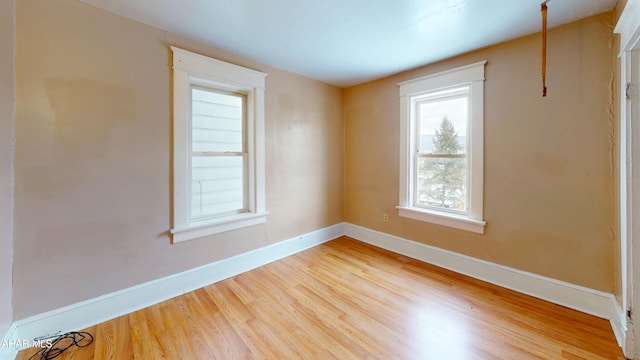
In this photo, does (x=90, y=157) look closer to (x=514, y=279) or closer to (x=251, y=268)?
(x=251, y=268)

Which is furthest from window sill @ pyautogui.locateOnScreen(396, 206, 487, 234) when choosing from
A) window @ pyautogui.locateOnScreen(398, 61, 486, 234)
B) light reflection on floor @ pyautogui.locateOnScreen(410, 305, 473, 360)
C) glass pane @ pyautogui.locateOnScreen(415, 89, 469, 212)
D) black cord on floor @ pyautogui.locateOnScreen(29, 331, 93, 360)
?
black cord on floor @ pyautogui.locateOnScreen(29, 331, 93, 360)

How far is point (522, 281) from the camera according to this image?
7.79ft

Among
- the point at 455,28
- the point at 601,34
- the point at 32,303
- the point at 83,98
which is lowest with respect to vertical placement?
the point at 32,303

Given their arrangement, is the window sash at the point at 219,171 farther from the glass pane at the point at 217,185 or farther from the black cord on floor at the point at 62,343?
the black cord on floor at the point at 62,343

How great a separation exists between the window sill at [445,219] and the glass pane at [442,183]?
0.46 ft

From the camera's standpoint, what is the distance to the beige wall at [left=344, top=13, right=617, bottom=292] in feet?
6.48

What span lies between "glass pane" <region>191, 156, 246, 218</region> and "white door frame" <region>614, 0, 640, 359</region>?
327cm

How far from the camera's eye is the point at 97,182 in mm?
1956

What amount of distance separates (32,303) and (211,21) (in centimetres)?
253

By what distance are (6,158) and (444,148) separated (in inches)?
151

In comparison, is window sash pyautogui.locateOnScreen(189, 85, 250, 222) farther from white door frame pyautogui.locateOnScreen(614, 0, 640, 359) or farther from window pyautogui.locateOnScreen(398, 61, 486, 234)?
white door frame pyautogui.locateOnScreen(614, 0, 640, 359)

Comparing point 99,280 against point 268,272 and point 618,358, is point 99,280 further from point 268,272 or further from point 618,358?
point 618,358

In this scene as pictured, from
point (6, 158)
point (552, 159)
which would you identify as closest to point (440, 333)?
point (552, 159)

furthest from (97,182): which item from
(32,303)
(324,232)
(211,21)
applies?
→ (324,232)
